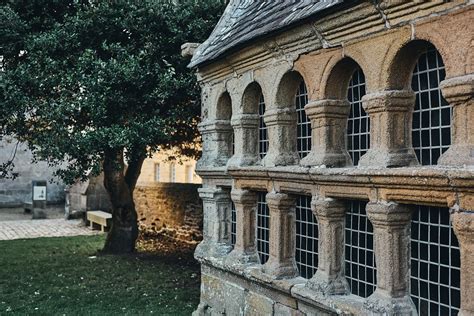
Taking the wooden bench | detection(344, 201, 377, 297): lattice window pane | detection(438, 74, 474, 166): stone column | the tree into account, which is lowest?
the wooden bench

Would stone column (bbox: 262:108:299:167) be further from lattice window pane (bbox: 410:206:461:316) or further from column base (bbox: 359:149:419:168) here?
lattice window pane (bbox: 410:206:461:316)

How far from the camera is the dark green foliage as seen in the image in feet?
25.9

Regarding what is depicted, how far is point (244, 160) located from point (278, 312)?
1712mm

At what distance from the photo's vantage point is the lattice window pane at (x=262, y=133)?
5.75m

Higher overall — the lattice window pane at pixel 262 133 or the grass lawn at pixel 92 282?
the lattice window pane at pixel 262 133

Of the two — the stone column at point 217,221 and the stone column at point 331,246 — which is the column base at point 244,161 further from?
the stone column at point 331,246

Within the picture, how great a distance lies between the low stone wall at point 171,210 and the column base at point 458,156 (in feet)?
30.9

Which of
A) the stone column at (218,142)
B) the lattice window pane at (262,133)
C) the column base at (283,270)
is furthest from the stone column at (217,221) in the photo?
the column base at (283,270)

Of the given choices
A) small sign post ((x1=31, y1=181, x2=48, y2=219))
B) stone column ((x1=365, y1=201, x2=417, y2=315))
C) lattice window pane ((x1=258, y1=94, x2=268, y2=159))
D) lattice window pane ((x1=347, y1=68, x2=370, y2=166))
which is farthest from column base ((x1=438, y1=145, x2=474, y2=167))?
small sign post ((x1=31, y1=181, x2=48, y2=219))

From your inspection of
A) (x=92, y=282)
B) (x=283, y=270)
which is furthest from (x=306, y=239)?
(x=92, y=282)

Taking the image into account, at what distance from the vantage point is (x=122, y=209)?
11359 mm

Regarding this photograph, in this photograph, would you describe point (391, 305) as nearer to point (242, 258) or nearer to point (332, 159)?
point (332, 159)

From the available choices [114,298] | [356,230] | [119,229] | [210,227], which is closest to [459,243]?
[356,230]

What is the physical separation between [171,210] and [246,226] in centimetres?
800
